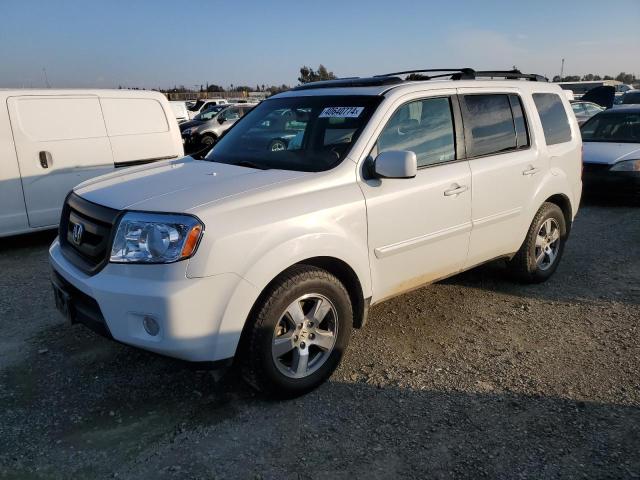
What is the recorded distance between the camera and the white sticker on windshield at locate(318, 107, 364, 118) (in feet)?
11.3

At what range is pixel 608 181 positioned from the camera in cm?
816

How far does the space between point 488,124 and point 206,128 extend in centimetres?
1391

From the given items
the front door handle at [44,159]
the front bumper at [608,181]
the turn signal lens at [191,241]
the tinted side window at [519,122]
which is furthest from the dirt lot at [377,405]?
the front bumper at [608,181]

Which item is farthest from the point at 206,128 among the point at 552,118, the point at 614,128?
the point at 552,118

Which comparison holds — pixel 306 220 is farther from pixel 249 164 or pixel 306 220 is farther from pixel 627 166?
pixel 627 166

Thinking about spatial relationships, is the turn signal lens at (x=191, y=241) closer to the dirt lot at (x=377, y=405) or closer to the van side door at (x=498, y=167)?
the dirt lot at (x=377, y=405)

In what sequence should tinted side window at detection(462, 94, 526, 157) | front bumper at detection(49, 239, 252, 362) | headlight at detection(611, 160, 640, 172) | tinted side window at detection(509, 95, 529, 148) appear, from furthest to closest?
1. headlight at detection(611, 160, 640, 172)
2. tinted side window at detection(509, 95, 529, 148)
3. tinted side window at detection(462, 94, 526, 157)
4. front bumper at detection(49, 239, 252, 362)

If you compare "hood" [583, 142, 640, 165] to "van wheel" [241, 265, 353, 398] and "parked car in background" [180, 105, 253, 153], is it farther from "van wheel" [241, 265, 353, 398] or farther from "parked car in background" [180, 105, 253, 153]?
"parked car in background" [180, 105, 253, 153]

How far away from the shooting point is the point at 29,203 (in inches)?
242

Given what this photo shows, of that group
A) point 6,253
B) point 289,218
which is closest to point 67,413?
point 289,218

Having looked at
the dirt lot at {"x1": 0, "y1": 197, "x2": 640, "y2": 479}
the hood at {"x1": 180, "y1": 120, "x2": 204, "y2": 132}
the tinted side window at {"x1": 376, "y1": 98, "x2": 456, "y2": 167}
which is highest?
the tinted side window at {"x1": 376, "y1": 98, "x2": 456, "y2": 167}

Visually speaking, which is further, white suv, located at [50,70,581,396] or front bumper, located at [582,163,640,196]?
front bumper, located at [582,163,640,196]

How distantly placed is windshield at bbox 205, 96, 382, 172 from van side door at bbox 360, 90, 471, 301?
0.22 meters

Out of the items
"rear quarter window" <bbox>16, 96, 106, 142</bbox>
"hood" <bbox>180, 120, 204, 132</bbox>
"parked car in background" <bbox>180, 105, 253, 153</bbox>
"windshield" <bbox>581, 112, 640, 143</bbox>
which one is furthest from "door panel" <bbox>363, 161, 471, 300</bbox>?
"hood" <bbox>180, 120, 204, 132</bbox>
